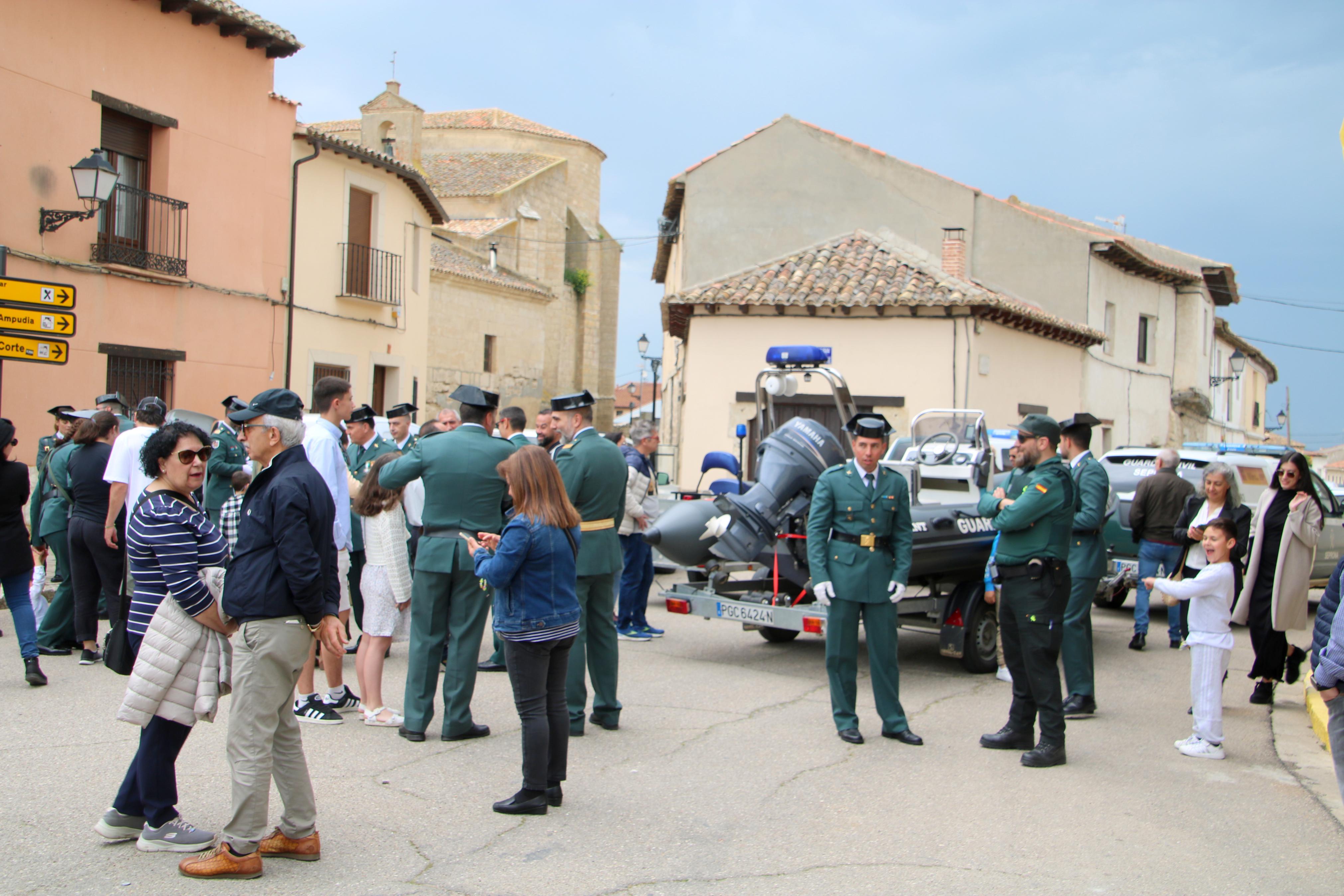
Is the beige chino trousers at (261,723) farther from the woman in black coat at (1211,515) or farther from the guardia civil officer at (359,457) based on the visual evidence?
the woman in black coat at (1211,515)

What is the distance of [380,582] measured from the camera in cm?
641

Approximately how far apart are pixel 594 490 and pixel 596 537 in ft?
0.91

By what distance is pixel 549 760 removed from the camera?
4871 mm

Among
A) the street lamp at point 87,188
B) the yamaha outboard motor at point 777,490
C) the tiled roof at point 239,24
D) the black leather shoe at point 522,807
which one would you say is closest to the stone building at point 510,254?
the tiled roof at point 239,24

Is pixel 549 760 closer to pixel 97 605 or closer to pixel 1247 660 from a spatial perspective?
pixel 97 605

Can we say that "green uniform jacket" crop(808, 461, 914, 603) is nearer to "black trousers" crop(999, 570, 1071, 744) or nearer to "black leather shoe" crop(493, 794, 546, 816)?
"black trousers" crop(999, 570, 1071, 744)

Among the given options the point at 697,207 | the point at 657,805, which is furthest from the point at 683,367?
the point at 657,805

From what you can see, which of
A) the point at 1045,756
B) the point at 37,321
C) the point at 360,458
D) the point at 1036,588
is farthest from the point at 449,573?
the point at 37,321

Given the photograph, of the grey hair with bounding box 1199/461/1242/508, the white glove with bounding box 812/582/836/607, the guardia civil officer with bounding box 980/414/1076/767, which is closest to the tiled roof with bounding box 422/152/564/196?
the grey hair with bounding box 1199/461/1242/508

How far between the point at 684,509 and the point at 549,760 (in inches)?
160

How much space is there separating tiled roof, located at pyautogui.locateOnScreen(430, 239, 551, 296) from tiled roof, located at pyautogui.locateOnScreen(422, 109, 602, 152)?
10.4m

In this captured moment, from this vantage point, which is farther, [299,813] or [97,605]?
[97,605]

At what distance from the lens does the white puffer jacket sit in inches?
157

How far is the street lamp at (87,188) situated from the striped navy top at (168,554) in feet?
34.1
